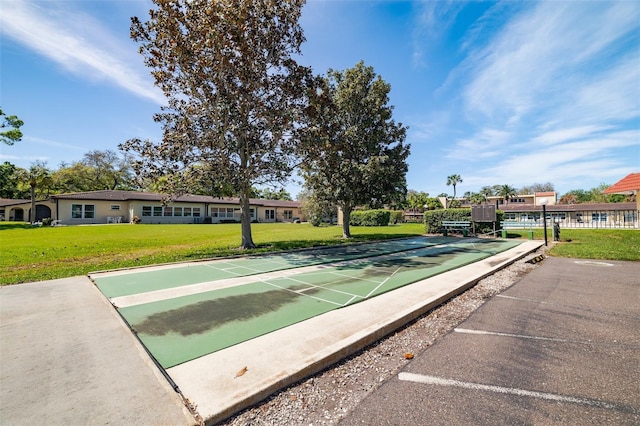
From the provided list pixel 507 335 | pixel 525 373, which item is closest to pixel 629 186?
pixel 507 335

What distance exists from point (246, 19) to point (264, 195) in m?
73.2

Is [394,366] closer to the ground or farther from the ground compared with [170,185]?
closer to the ground

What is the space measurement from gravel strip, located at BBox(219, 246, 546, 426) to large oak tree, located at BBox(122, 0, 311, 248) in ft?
31.4

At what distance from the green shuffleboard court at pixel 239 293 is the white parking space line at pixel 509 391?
2182 mm

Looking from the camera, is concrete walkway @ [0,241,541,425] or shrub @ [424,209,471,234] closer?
concrete walkway @ [0,241,541,425]

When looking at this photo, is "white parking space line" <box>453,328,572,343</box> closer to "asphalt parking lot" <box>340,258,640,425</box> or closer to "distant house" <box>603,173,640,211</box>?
"asphalt parking lot" <box>340,258,640,425</box>

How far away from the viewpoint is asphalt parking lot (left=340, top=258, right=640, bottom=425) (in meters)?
2.64

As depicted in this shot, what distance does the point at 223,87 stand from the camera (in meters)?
11.6

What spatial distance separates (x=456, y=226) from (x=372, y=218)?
49.9 ft

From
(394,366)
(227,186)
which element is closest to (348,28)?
(227,186)

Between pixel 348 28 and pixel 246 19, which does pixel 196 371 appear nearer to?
pixel 246 19

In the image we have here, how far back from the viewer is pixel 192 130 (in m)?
11.7

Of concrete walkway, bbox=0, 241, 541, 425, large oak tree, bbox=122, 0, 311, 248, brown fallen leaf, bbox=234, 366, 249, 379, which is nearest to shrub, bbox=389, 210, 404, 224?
large oak tree, bbox=122, 0, 311, 248

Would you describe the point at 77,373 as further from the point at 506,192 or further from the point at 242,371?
the point at 506,192
